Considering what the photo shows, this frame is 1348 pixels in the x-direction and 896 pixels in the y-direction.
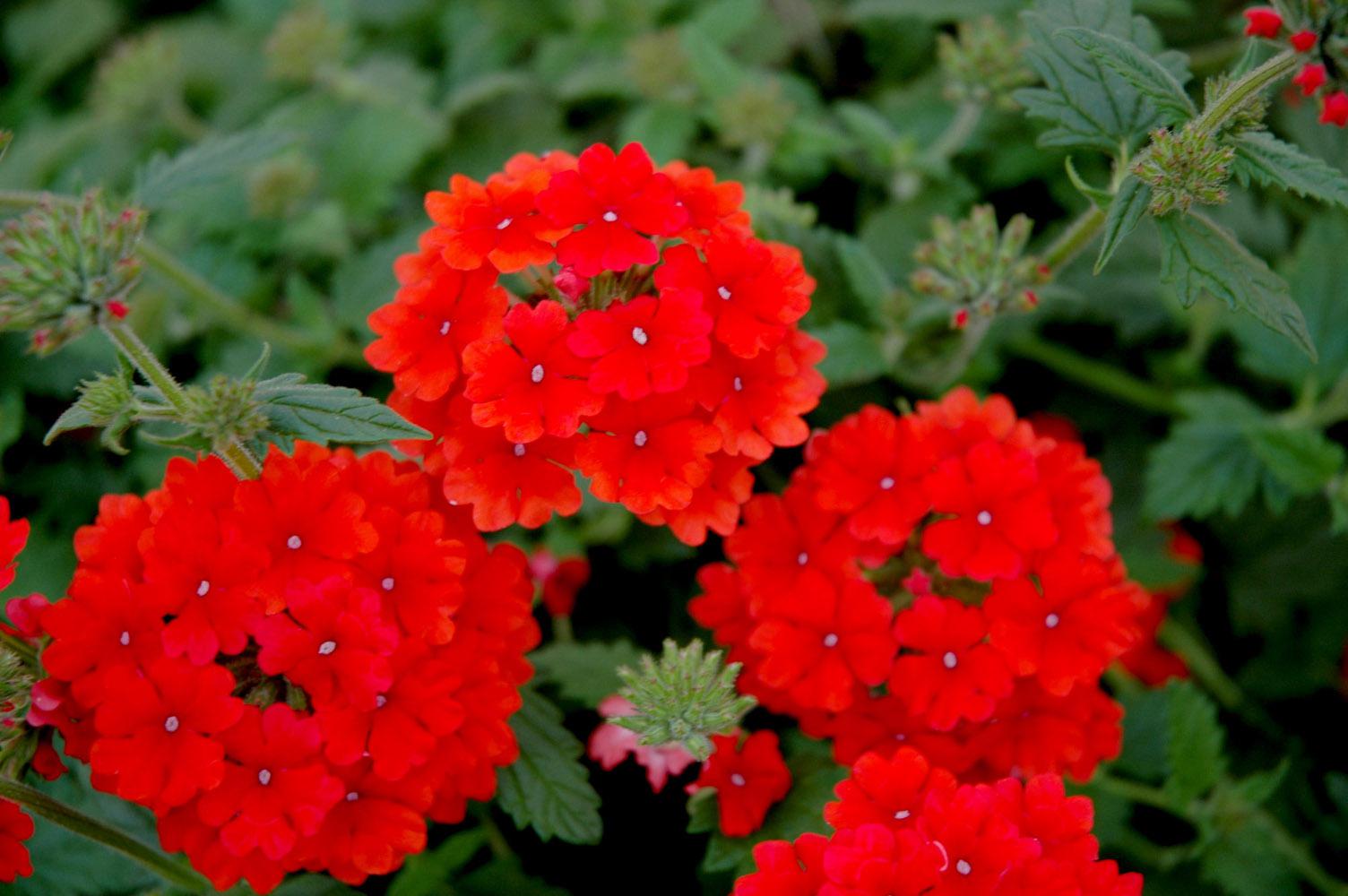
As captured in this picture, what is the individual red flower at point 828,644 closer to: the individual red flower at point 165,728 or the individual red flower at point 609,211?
the individual red flower at point 609,211

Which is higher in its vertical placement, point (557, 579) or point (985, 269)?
point (985, 269)

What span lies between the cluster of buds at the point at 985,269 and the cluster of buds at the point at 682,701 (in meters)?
0.82

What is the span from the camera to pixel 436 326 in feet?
5.26

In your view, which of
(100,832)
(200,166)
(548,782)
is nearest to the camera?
(100,832)

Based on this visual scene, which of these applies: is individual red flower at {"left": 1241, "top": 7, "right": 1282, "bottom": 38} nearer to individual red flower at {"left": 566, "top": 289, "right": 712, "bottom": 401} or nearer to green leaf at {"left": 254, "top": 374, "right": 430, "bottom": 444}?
individual red flower at {"left": 566, "top": 289, "right": 712, "bottom": 401}

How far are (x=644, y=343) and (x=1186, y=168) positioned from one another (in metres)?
0.80

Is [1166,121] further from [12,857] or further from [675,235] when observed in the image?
[12,857]

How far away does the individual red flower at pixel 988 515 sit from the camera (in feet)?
5.46

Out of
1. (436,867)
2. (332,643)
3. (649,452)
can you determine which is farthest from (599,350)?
(436,867)

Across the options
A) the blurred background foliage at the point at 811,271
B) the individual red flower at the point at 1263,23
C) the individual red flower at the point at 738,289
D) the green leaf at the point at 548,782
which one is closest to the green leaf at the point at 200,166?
the blurred background foliage at the point at 811,271

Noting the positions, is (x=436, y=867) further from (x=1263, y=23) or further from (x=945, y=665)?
(x=1263, y=23)

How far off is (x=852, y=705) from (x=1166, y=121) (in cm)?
101

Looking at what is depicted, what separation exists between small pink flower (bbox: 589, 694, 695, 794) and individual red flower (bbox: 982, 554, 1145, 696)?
21.3 inches

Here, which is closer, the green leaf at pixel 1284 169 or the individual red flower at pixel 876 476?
the green leaf at pixel 1284 169
